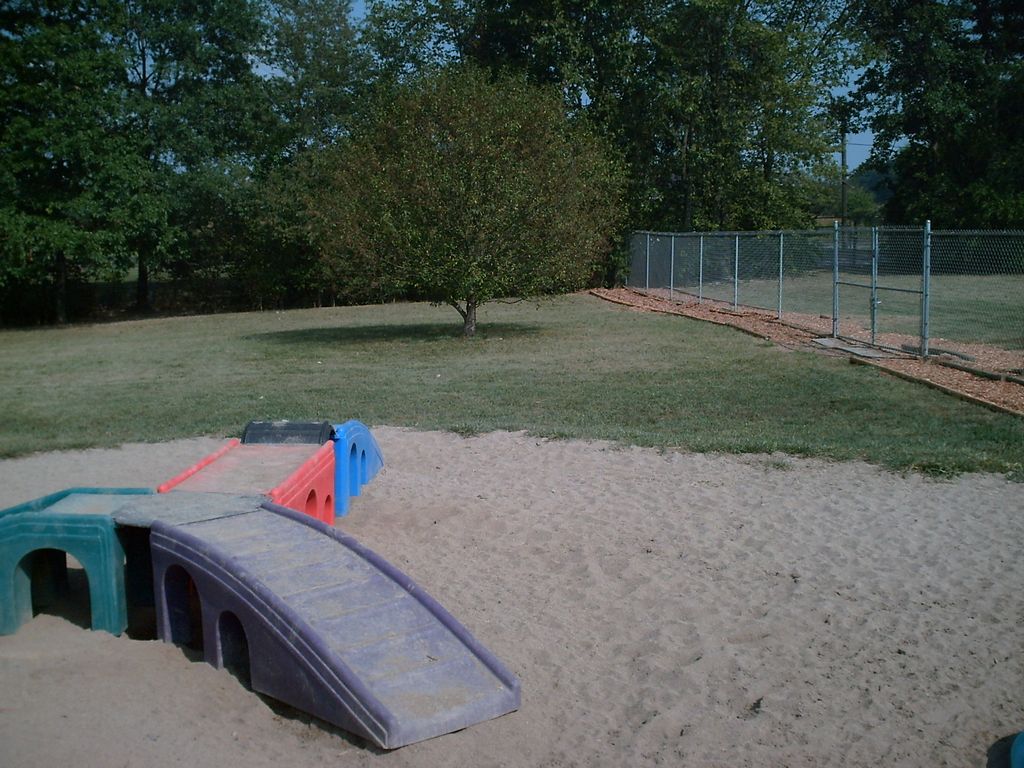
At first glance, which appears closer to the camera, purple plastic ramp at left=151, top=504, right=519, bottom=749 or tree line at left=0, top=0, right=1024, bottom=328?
purple plastic ramp at left=151, top=504, right=519, bottom=749

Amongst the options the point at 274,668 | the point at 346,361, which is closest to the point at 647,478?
the point at 274,668

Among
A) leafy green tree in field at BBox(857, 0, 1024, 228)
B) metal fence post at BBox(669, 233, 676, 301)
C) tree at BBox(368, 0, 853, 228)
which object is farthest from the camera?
leafy green tree in field at BBox(857, 0, 1024, 228)

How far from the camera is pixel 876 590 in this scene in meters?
5.85

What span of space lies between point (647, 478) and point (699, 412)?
3301 mm

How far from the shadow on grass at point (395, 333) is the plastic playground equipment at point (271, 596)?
1432 centimetres

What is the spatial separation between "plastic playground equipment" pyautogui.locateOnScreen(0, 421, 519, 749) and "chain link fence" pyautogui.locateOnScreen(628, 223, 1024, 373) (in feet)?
35.8

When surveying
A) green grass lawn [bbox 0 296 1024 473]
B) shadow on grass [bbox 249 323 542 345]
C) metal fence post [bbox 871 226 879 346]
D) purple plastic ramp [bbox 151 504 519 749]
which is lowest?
shadow on grass [bbox 249 323 542 345]

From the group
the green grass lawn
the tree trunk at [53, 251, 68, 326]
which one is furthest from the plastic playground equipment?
the tree trunk at [53, 251, 68, 326]

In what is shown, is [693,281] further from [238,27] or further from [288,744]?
[288,744]

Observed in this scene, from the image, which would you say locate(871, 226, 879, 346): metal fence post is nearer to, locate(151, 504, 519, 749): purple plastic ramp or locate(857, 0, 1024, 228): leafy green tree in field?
locate(151, 504, 519, 749): purple plastic ramp

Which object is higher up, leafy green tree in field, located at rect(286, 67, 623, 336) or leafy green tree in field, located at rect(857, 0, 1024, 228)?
leafy green tree in field, located at rect(857, 0, 1024, 228)

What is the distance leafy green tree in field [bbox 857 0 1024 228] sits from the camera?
3959 centimetres

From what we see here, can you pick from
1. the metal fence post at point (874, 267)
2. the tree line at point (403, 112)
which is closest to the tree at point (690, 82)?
the tree line at point (403, 112)

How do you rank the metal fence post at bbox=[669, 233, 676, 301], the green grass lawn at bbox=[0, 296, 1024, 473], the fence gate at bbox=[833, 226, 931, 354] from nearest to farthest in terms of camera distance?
the green grass lawn at bbox=[0, 296, 1024, 473]
the fence gate at bbox=[833, 226, 931, 354]
the metal fence post at bbox=[669, 233, 676, 301]
